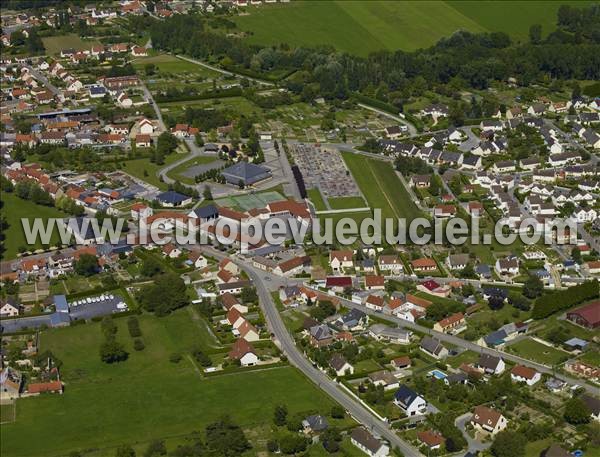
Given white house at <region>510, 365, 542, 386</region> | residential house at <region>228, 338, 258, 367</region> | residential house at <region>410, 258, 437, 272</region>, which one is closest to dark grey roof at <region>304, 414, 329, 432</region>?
residential house at <region>228, 338, 258, 367</region>

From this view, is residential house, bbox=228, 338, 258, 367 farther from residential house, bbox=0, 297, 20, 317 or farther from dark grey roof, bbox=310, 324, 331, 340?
residential house, bbox=0, 297, 20, 317

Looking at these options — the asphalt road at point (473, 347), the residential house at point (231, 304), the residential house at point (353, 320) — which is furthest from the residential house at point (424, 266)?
the residential house at point (231, 304)

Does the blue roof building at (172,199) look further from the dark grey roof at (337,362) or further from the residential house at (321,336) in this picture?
the dark grey roof at (337,362)

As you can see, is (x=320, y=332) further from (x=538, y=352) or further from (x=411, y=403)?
(x=538, y=352)

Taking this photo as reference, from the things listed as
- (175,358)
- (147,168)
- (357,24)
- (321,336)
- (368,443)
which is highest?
(357,24)

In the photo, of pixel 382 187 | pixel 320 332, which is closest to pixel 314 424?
pixel 320 332
